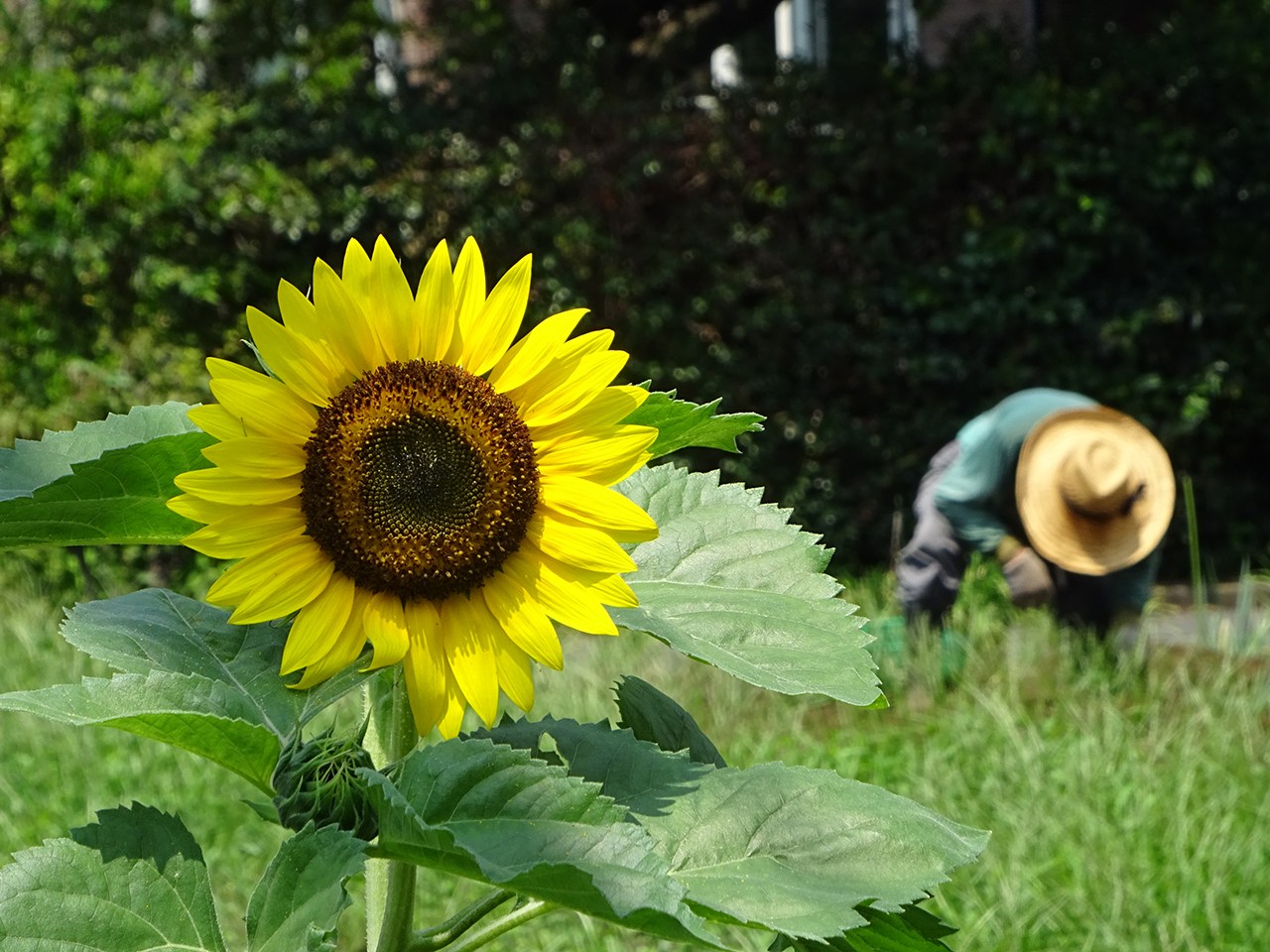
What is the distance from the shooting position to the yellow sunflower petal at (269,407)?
0.95 metres

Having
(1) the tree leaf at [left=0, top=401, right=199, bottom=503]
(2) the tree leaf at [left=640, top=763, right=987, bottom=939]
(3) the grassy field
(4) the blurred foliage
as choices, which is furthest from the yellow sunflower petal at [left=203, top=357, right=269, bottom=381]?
(4) the blurred foliage

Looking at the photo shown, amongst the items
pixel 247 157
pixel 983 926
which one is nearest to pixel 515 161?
pixel 247 157

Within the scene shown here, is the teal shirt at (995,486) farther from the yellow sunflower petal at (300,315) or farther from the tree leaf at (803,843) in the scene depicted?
the yellow sunflower petal at (300,315)

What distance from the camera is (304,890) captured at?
910 millimetres

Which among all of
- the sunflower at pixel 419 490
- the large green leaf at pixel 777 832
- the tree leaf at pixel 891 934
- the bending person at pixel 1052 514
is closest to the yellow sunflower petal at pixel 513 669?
the sunflower at pixel 419 490

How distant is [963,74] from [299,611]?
24.2 ft

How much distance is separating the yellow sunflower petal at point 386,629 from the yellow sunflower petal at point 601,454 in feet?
0.46

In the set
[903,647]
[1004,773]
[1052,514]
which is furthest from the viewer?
[1052,514]

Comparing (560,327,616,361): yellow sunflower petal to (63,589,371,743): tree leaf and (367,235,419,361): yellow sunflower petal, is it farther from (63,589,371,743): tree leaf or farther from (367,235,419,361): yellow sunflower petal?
(63,589,371,743): tree leaf

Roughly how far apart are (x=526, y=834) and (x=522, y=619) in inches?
6.4

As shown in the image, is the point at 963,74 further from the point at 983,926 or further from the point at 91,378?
the point at 983,926

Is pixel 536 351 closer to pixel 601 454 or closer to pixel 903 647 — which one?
pixel 601 454

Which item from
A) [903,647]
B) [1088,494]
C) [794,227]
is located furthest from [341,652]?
[794,227]

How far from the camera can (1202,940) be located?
3.26 m
